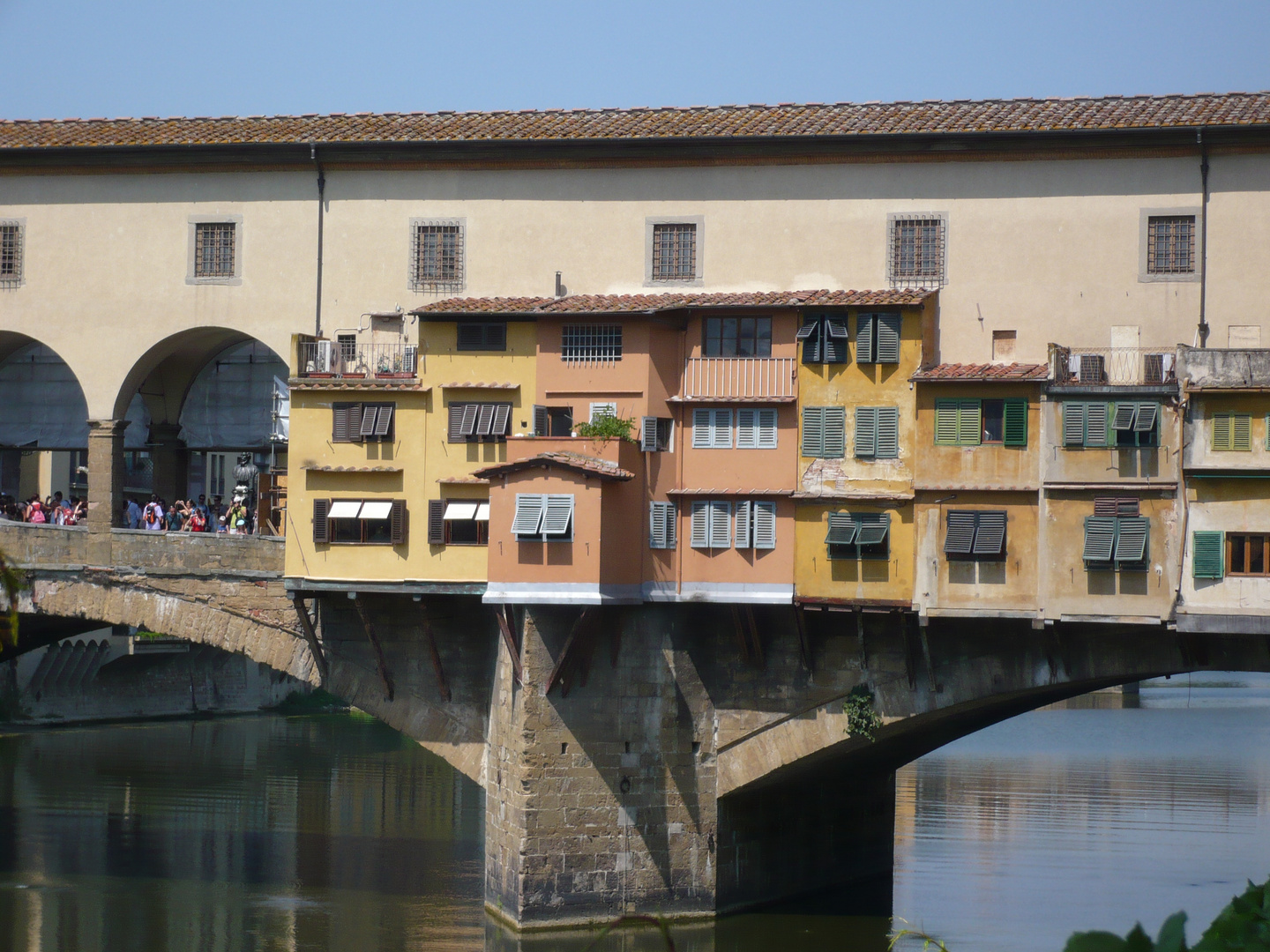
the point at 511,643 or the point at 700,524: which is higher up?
the point at 700,524

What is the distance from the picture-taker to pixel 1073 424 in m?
23.3

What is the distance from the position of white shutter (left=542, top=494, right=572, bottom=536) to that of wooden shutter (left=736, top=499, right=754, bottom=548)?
2.75m

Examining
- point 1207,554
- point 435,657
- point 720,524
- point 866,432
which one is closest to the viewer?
point 1207,554

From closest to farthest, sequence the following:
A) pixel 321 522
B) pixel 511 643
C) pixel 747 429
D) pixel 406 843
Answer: pixel 511 643
pixel 747 429
pixel 321 522
pixel 406 843

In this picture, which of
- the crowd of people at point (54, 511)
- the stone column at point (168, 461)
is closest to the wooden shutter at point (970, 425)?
the stone column at point (168, 461)

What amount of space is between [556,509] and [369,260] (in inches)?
260

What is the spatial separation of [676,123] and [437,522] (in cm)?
770

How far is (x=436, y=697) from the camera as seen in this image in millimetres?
26594

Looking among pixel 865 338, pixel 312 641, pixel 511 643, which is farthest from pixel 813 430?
pixel 312 641

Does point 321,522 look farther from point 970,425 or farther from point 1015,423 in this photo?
point 1015,423

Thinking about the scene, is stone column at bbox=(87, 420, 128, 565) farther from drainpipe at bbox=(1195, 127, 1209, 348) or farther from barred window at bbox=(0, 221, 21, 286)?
drainpipe at bbox=(1195, 127, 1209, 348)

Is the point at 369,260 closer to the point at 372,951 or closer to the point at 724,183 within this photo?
the point at 724,183

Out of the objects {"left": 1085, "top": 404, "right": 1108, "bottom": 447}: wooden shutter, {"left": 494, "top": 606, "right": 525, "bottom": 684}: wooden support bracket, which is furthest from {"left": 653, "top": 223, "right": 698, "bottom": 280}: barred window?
{"left": 1085, "top": 404, "right": 1108, "bottom": 447}: wooden shutter

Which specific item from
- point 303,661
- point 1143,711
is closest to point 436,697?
point 303,661
